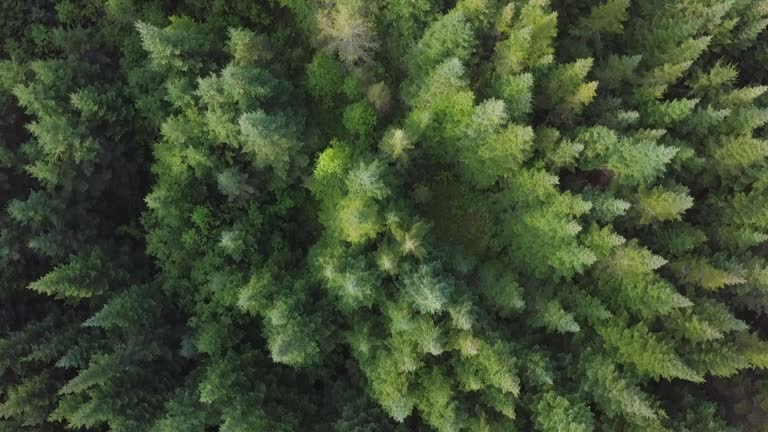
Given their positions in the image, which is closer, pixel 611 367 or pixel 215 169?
pixel 611 367

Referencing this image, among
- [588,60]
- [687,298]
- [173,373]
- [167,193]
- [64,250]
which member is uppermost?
[588,60]

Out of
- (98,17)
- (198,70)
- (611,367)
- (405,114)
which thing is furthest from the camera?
(98,17)

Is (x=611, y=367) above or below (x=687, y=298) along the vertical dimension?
below

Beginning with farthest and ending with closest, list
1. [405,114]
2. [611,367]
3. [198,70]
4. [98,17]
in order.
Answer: [98,17]
[405,114]
[198,70]
[611,367]

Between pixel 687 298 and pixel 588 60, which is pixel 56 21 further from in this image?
pixel 687 298

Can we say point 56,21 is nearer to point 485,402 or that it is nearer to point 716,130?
point 485,402

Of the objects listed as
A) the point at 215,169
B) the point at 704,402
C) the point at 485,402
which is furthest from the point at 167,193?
the point at 704,402

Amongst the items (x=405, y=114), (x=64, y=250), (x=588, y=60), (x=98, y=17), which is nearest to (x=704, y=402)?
(x=588, y=60)
